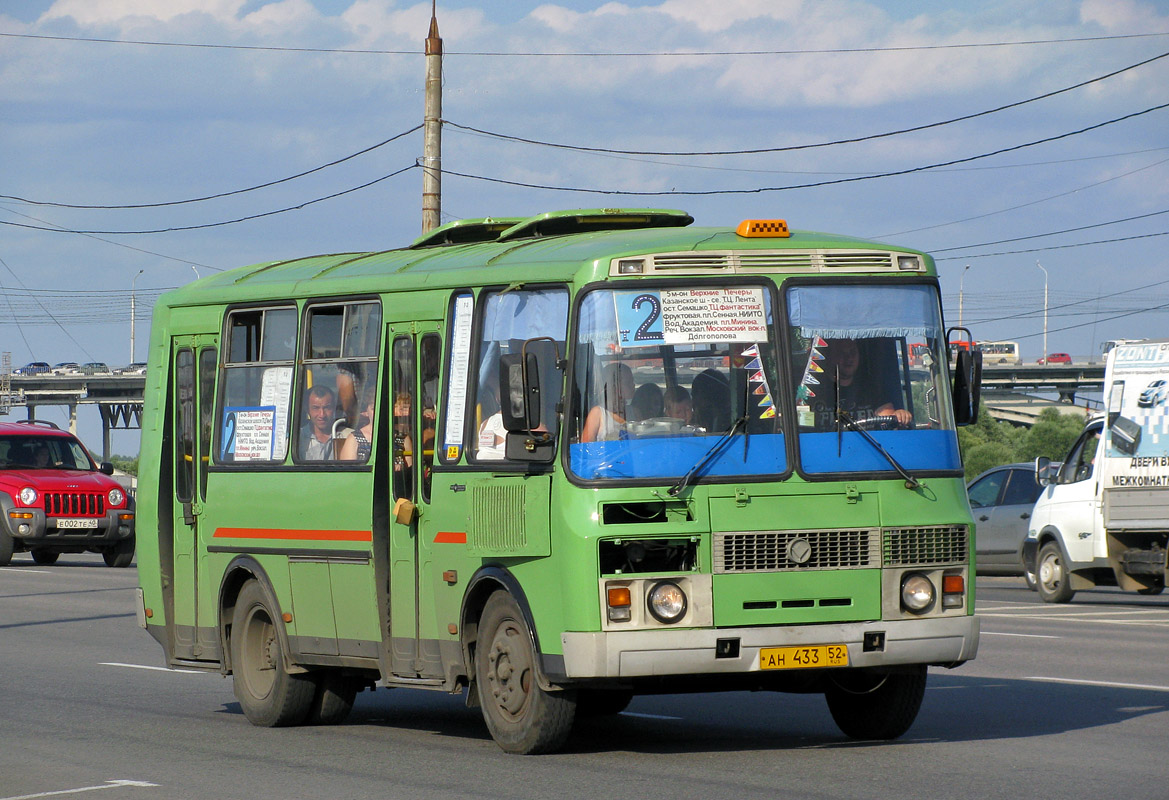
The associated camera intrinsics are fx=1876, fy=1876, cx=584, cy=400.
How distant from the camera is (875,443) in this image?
930 centimetres

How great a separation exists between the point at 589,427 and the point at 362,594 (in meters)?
2.23

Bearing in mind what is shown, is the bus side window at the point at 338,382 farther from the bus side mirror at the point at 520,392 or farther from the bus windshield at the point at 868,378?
the bus windshield at the point at 868,378

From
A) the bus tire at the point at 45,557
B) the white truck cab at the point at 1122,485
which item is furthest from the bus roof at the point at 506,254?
the bus tire at the point at 45,557

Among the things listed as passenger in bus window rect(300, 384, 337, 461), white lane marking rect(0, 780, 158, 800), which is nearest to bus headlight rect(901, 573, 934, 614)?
passenger in bus window rect(300, 384, 337, 461)

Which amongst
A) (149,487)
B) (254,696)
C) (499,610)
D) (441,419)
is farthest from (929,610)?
(149,487)

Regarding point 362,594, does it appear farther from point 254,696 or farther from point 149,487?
point 149,487

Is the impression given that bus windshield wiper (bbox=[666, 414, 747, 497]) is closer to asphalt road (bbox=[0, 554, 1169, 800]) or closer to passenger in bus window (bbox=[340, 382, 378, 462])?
asphalt road (bbox=[0, 554, 1169, 800])

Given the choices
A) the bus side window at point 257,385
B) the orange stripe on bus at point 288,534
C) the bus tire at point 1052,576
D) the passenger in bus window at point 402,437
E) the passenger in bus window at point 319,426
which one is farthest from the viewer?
the bus tire at point 1052,576

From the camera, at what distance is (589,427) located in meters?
9.00

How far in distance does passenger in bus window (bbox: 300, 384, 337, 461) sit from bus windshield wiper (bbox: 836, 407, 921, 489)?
316cm

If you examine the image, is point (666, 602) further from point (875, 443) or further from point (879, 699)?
point (879, 699)

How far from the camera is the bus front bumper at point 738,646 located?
8.73m

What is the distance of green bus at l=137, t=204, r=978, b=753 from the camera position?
29.1 feet

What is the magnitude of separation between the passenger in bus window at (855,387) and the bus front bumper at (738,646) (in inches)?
40.9
